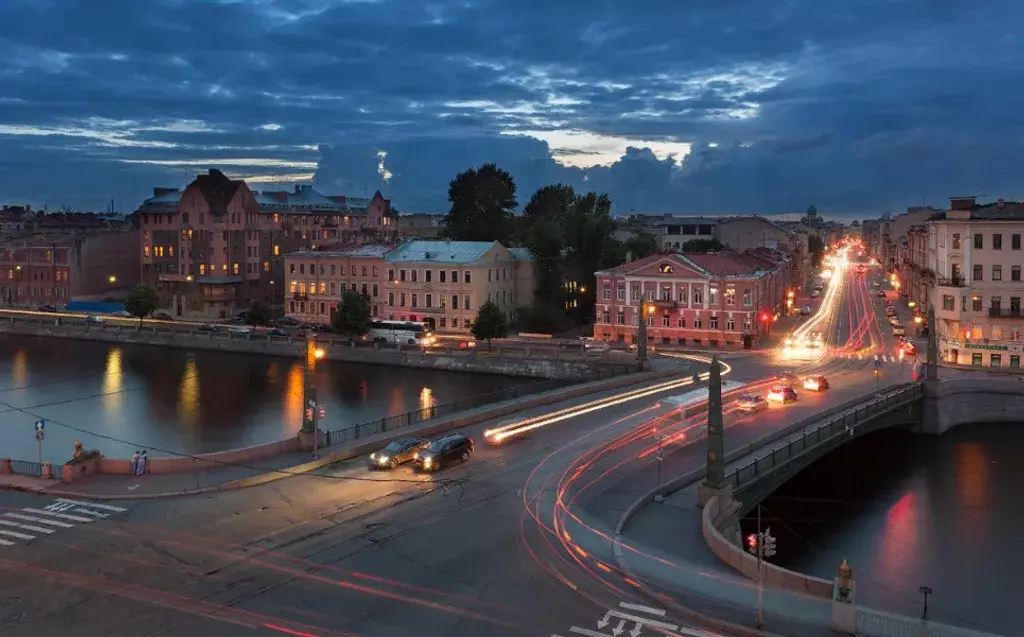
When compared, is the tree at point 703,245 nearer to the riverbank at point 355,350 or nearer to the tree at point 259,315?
the riverbank at point 355,350

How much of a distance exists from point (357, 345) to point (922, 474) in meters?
48.1

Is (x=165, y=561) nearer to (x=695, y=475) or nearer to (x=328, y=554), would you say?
(x=328, y=554)

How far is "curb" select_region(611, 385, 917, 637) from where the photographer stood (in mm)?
18125

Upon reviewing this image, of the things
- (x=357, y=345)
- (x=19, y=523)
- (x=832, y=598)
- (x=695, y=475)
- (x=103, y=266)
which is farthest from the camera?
(x=103, y=266)

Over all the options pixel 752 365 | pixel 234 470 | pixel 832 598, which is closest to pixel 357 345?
pixel 752 365

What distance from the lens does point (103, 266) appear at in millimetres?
110375

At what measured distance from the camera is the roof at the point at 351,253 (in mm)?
86812

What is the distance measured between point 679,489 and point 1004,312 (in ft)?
138

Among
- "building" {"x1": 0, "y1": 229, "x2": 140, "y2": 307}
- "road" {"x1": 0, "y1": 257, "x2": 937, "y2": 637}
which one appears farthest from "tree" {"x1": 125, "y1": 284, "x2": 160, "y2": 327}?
"road" {"x1": 0, "y1": 257, "x2": 937, "y2": 637}

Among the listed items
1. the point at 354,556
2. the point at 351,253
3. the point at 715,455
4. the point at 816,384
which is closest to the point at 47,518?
the point at 354,556

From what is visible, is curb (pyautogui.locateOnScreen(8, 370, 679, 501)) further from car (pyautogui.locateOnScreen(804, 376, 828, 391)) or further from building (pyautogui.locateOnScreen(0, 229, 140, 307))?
building (pyautogui.locateOnScreen(0, 229, 140, 307))

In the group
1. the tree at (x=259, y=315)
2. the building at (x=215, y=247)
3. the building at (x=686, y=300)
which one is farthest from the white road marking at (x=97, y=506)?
the building at (x=215, y=247)

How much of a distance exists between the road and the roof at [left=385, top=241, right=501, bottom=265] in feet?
161

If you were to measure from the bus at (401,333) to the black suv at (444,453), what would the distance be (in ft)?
140
